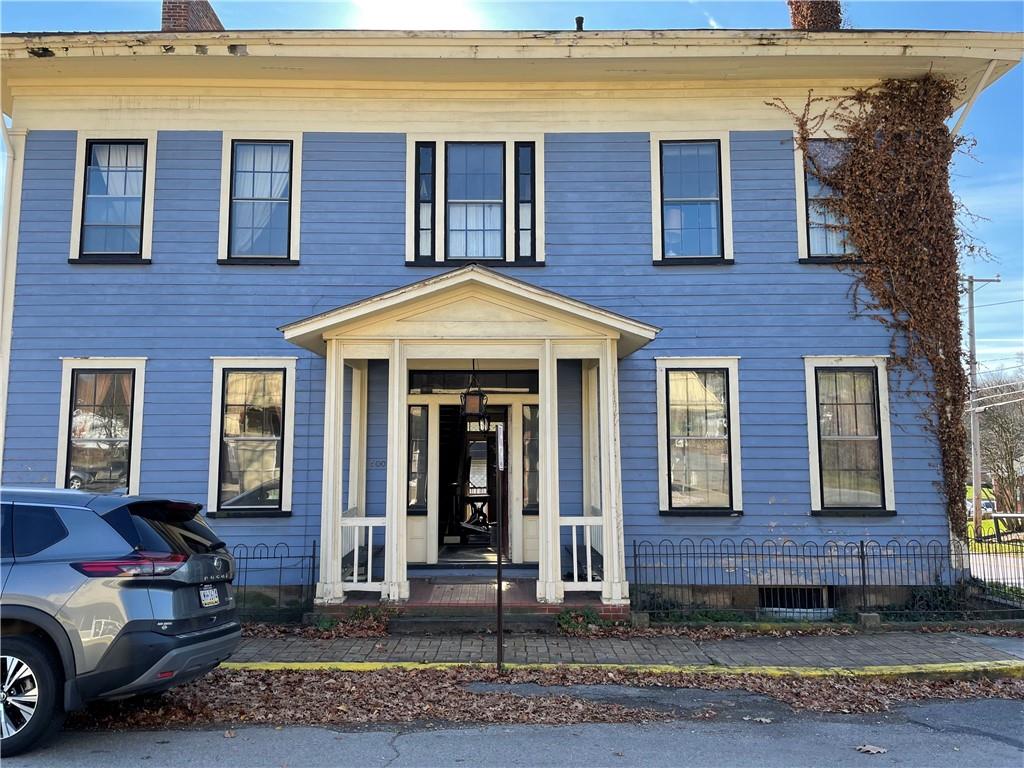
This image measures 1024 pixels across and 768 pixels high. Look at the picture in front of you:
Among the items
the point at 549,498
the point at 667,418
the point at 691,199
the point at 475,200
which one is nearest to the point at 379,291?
the point at 475,200

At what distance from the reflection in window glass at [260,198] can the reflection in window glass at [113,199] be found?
1.40 m

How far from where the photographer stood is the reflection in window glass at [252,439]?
34.5 feet

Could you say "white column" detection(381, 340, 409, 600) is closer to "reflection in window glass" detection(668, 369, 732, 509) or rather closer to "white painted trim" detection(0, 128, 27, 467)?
"reflection in window glass" detection(668, 369, 732, 509)

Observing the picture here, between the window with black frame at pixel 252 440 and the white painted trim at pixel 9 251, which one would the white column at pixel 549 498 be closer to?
the window with black frame at pixel 252 440

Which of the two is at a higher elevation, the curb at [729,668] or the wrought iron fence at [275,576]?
the wrought iron fence at [275,576]

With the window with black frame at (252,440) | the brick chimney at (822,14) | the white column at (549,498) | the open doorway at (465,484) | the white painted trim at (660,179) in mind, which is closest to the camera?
the white column at (549,498)

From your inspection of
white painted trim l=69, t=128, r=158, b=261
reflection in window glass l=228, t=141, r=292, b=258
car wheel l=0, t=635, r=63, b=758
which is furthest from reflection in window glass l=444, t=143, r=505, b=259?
car wheel l=0, t=635, r=63, b=758

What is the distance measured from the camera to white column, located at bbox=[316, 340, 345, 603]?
9.13 m

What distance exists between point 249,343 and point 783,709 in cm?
826

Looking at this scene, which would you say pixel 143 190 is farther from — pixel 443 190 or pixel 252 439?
pixel 443 190

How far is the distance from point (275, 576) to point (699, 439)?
6331 millimetres

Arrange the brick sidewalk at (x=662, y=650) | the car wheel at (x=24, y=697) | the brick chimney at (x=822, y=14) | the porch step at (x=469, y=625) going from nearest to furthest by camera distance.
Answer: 1. the car wheel at (x=24, y=697)
2. the brick sidewalk at (x=662, y=650)
3. the porch step at (x=469, y=625)
4. the brick chimney at (x=822, y=14)

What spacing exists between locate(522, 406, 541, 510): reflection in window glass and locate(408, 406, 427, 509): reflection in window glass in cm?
153

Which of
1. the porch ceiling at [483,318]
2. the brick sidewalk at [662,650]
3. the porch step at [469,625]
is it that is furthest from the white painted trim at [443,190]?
the brick sidewalk at [662,650]
